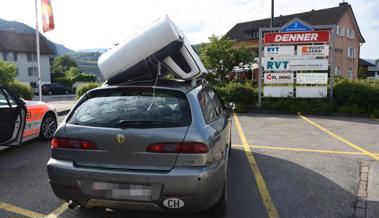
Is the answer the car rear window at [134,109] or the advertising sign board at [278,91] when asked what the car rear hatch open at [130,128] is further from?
the advertising sign board at [278,91]

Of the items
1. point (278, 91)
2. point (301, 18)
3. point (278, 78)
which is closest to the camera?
point (278, 78)

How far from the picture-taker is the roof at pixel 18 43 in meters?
55.5

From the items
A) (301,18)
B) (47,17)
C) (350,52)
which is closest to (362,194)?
(47,17)

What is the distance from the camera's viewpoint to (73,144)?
11.8 feet

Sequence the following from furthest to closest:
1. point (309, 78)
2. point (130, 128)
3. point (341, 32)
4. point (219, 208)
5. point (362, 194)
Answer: point (341, 32) < point (309, 78) < point (362, 194) < point (219, 208) < point (130, 128)

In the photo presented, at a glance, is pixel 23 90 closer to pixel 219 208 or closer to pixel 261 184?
pixel 261 184

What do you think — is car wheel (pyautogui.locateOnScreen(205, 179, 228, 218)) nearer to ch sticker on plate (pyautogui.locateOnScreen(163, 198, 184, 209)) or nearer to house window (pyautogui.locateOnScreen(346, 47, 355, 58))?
ch sticker on plate (pyautogui.locateOnScreen(163, 198, 184, 209))

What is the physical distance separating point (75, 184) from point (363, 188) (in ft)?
12.7

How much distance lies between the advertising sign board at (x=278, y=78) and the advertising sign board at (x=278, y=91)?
215mm

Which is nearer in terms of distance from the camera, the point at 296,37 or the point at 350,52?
the point at 296,37

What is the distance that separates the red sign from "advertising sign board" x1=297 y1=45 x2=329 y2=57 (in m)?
0.22

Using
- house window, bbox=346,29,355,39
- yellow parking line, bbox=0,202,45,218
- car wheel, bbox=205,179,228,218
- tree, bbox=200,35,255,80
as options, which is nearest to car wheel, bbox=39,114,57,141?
yellow parking line, bbox=0,202,45,218

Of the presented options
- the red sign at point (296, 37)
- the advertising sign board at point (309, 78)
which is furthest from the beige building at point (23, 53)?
the advertising sign board at point (309, 78)

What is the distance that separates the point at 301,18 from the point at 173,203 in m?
42.5
